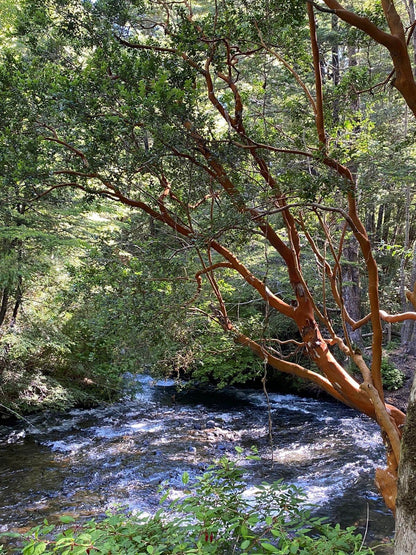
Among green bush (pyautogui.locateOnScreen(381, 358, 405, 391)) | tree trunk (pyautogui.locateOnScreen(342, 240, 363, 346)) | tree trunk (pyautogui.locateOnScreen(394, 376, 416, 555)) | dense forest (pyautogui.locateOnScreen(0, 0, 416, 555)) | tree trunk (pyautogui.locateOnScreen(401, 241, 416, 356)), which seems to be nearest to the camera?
tree trunk (pyautogui.locateOnScreen(394, 376, 416, 555))

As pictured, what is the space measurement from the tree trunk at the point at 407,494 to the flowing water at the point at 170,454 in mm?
3644

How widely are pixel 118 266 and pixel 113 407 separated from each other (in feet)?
22.0

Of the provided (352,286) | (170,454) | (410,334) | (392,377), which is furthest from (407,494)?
(410,334)

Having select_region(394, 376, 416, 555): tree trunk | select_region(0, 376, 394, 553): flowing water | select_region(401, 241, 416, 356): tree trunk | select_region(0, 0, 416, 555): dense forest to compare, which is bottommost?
select_region(0, 376, 394, 553): flowing water

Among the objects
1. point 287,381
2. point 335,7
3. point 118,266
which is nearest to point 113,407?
point 287,381

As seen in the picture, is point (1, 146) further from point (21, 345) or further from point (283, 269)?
point (283, 269)

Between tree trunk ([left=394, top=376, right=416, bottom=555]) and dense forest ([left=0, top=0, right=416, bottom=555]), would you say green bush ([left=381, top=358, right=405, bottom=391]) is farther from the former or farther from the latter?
tree trunk ([left=394, top=376, right=416, bottom=555])

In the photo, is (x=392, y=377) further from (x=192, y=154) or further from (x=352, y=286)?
(x=192, y=154)

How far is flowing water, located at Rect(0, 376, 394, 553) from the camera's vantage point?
5.57m

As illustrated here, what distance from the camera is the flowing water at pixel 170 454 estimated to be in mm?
5574

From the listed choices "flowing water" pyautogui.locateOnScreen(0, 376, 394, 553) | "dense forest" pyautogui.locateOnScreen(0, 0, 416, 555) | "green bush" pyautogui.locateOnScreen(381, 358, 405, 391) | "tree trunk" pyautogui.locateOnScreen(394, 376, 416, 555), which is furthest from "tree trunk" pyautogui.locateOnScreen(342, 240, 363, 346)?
"tree trunk" pyautogui.locateOnScreen(394, 376, 416, 555)

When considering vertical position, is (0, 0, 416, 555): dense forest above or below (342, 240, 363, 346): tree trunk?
above

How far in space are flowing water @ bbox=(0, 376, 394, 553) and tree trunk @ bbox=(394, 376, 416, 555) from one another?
12.0 feet

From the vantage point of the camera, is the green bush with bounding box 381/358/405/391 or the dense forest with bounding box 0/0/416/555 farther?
the green bush with bounding box 381/358/405/391
